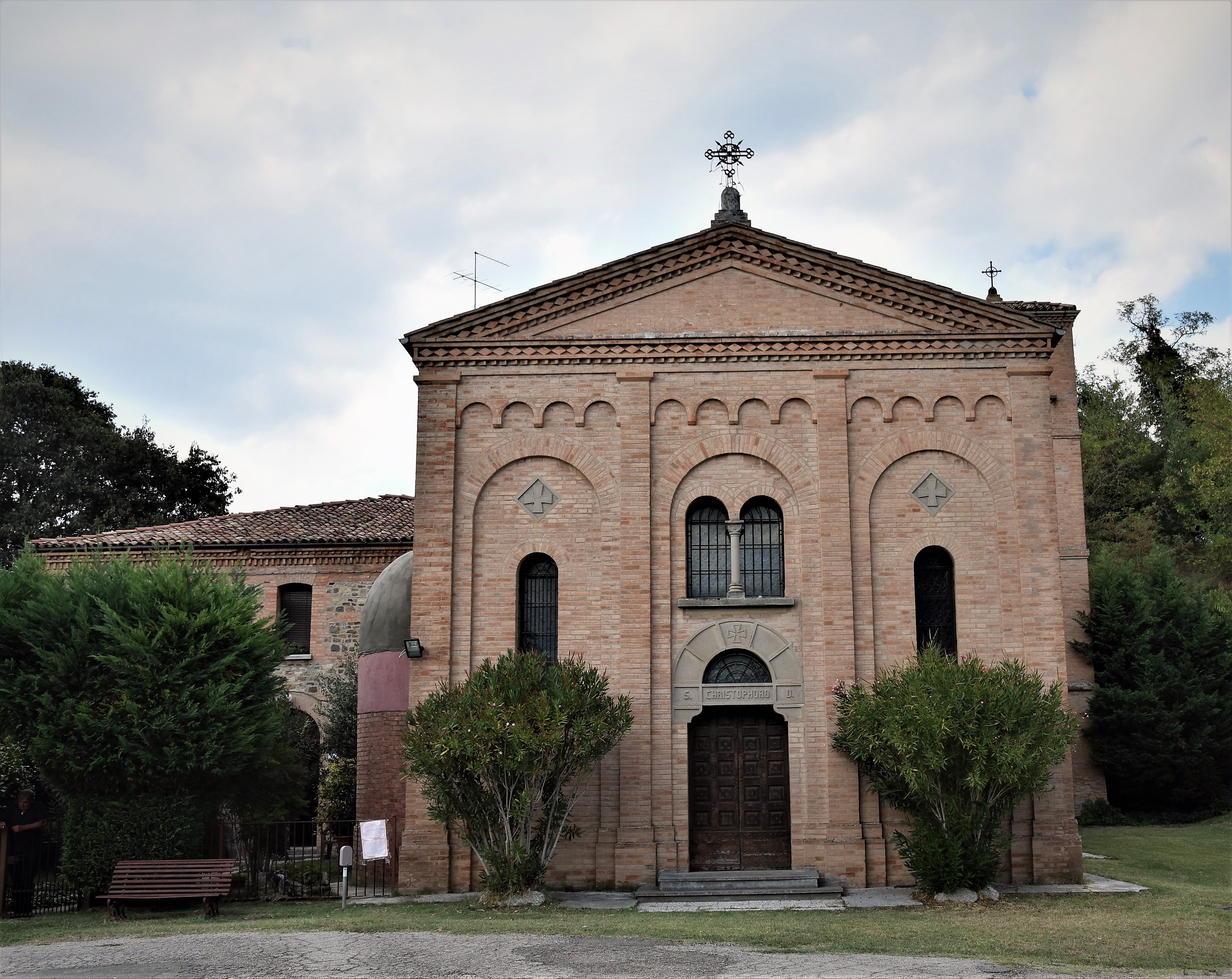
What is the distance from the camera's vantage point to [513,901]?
14461 millimetres

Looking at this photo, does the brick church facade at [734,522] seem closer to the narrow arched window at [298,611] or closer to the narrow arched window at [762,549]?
the narrow arched window at [762,549]

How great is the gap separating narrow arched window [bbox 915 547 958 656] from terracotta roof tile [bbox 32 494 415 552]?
12373mm

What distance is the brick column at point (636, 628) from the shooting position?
52.0 ft

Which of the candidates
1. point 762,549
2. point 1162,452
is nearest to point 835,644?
point 762,549

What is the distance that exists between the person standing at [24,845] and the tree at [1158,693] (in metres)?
21.9

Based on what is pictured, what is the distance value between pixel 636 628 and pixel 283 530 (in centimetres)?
1280

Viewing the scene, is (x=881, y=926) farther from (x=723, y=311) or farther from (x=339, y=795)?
(x=339, y=795)

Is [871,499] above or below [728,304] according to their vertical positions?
below

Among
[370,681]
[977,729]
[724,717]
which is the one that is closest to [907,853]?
[977,729]

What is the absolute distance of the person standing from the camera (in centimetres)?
1491

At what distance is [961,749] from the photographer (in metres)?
14.4

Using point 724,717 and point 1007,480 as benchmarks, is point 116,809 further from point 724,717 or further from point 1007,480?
point 1007,480

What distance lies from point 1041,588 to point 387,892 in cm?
1085

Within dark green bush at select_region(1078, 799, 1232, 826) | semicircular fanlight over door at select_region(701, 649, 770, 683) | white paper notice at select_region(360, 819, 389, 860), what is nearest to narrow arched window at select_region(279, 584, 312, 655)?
white paper notice at select_region(360, 819, 389, 860)
